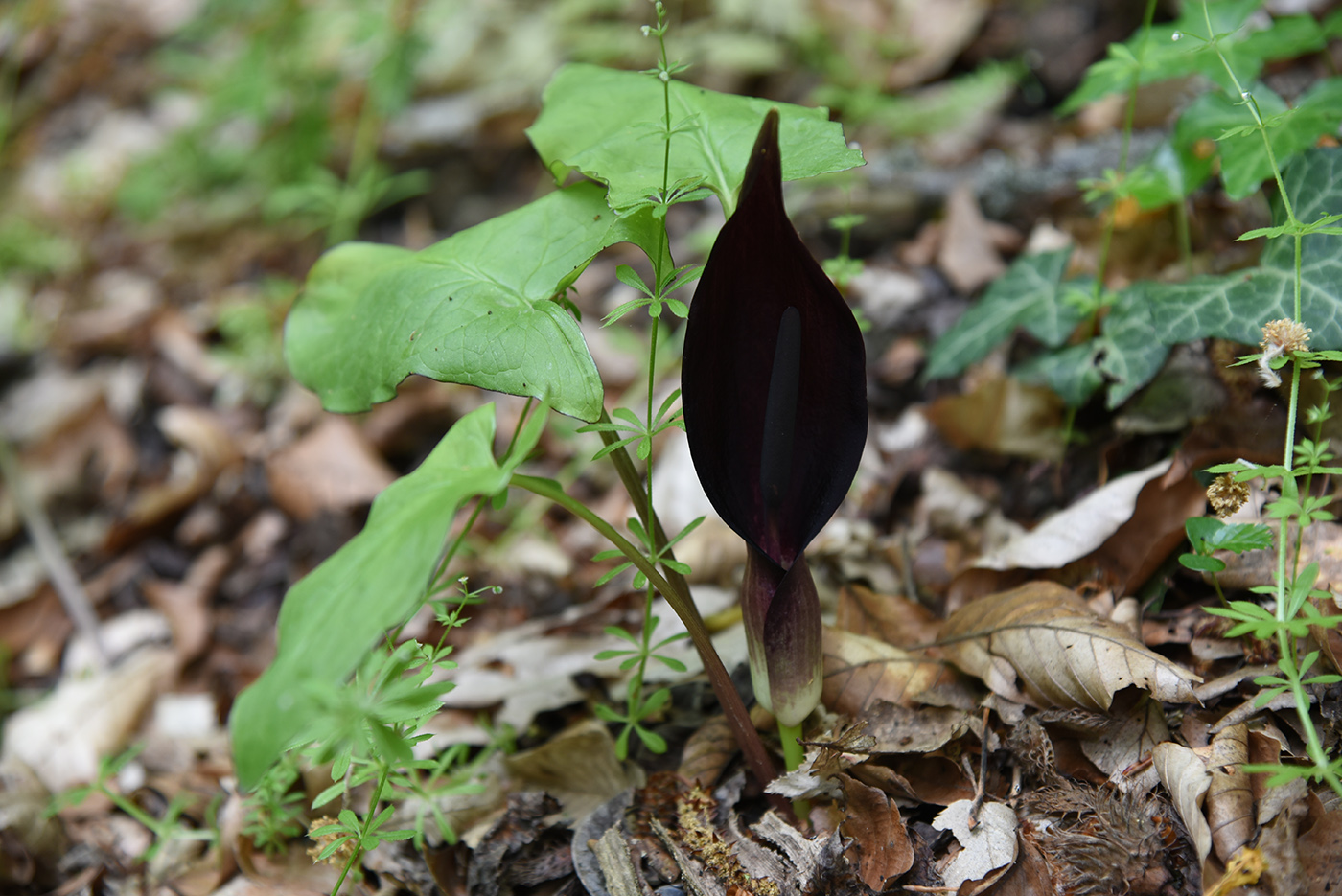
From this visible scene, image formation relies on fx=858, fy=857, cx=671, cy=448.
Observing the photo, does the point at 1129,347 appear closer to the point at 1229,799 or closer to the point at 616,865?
the point at 1229,799

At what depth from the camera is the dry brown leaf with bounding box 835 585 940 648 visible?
1.63 m

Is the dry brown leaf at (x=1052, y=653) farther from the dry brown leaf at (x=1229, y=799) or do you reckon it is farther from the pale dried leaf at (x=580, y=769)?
the pale dried leaf at (x=580, y=769)

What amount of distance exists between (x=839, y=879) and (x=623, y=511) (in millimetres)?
1363

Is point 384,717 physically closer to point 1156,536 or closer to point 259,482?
point 1156,536

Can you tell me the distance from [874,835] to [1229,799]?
1.55ft

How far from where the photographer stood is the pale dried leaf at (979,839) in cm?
120

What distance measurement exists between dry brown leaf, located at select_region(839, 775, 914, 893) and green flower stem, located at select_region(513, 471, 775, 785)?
136 millimetres

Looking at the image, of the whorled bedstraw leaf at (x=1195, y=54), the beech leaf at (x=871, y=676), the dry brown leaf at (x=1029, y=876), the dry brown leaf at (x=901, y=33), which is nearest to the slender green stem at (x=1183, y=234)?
the whorled bedstraw leaf at (x=1195, y=54)

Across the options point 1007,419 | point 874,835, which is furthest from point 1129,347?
point 874,835

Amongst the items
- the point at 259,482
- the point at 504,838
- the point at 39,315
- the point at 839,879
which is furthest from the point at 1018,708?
the point at 39,315

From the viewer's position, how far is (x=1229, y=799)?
113 centimetres

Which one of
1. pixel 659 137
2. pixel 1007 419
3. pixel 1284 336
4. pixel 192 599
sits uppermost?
pixel 659 137

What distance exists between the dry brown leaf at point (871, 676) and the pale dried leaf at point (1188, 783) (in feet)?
1.14

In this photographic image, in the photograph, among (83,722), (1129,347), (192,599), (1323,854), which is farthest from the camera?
(192,599)
